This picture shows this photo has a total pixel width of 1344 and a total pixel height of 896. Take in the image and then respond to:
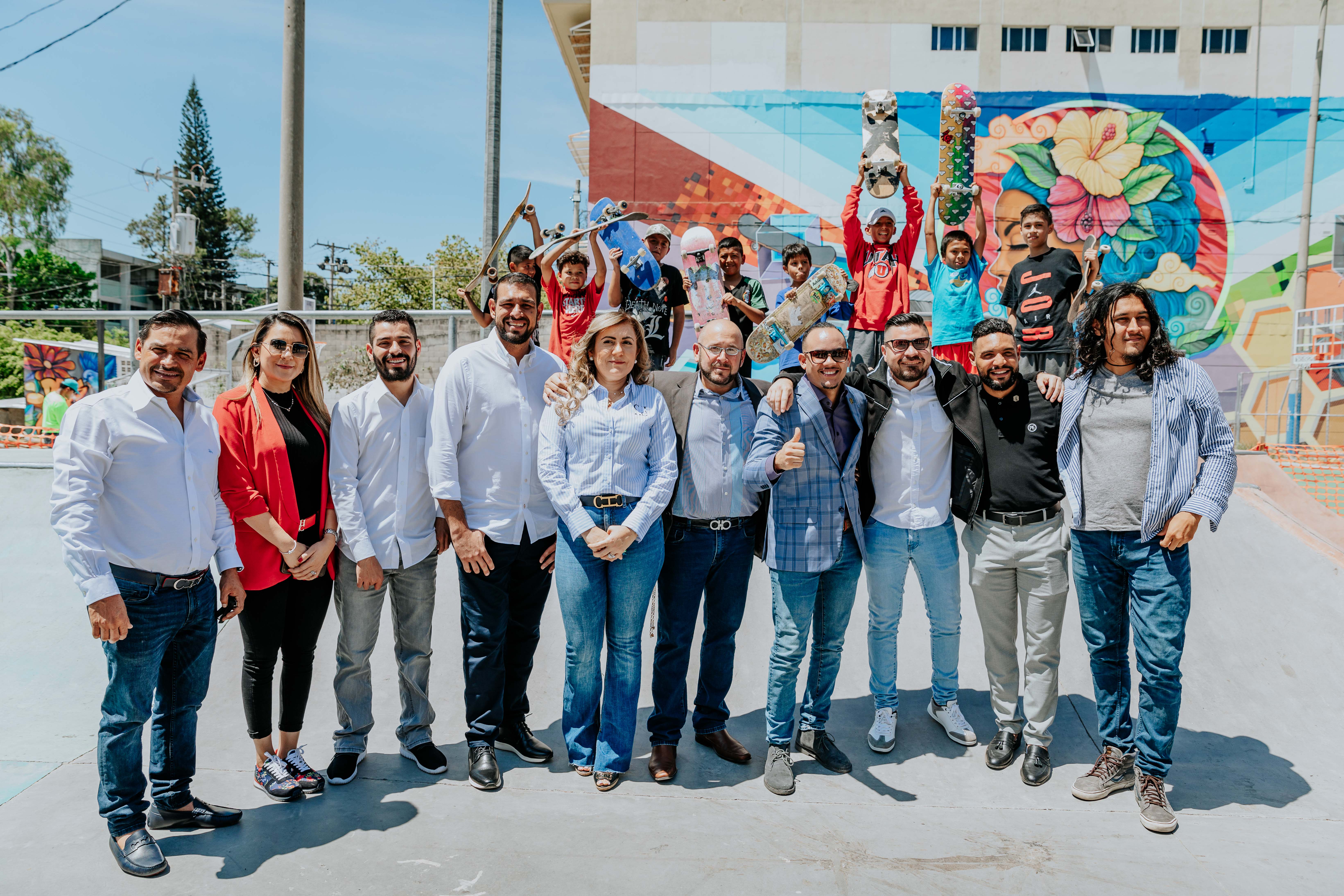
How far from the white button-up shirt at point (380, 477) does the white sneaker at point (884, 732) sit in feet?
7.51

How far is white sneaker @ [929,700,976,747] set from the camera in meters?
3.88

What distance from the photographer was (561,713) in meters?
4.27

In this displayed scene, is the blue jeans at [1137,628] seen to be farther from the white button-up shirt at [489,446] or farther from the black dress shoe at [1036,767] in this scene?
the white button-up shirt at [489,446]

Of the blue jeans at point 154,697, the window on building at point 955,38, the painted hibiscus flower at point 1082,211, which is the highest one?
the window on building at point 955,38

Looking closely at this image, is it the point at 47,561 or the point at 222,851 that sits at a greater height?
the point at 47,561

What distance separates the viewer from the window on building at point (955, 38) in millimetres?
14273

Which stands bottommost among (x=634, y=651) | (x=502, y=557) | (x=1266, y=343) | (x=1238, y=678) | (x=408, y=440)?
(x=1238, y=678)

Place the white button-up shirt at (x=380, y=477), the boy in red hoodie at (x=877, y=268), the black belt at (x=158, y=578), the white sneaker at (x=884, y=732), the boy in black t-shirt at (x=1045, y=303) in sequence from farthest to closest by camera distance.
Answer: the boy in red hoodie at (x=877, y=268) → the boy in black t-shirt at (x=1045, y=303) → the white sneaker at (x=884, y=732) → the white button-up shirt at (x=380, y=477) → the black belt at (x=158, y=578)

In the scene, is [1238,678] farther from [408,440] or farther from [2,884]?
[2,884]

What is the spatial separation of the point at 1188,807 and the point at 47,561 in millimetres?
6427

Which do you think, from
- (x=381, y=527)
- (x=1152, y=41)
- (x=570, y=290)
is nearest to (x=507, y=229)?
(x=570, y=290)

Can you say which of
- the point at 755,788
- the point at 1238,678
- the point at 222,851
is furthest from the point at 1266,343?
the point at 222,851

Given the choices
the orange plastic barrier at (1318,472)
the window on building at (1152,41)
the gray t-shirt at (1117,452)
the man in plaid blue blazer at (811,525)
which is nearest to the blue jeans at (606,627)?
the man in plaid blue blazer at (811,525)

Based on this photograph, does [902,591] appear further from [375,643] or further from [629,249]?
[629,249]
